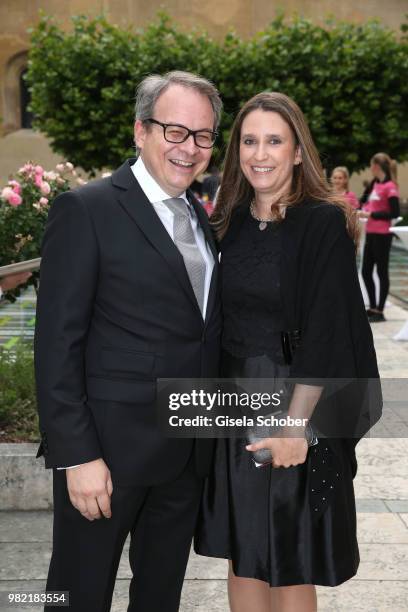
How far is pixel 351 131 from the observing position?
72.7ft

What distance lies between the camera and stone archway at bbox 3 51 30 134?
109ft

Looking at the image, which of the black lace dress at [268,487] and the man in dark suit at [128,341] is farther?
the black lace dress at [268,487]

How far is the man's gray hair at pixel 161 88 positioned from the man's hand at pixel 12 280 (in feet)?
6.07

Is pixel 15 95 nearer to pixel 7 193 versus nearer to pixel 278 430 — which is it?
pixel 7 193

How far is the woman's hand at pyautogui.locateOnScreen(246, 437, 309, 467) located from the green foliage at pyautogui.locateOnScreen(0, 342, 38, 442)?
7.56 feet

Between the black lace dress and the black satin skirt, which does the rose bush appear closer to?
the black lace dress

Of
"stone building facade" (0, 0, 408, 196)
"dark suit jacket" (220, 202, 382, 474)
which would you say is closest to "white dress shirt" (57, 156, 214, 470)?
"dark suit jacket" (220, 202, 382, 474)

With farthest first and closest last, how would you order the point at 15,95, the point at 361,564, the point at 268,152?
the point at 15,95 < the point at 361,564 < the point at 268,152

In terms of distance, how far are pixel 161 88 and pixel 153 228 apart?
17.8 inches

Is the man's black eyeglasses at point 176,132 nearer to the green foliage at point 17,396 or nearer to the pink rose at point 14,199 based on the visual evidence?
the green foliage at point 17,396

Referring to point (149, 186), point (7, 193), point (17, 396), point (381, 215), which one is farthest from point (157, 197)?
point (381, 215)

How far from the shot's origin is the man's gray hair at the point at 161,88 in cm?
246

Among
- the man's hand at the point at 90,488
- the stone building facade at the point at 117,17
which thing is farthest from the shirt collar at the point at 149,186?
the stone building facade at the point at 117,17

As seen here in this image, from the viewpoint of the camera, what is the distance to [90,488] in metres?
2.31
